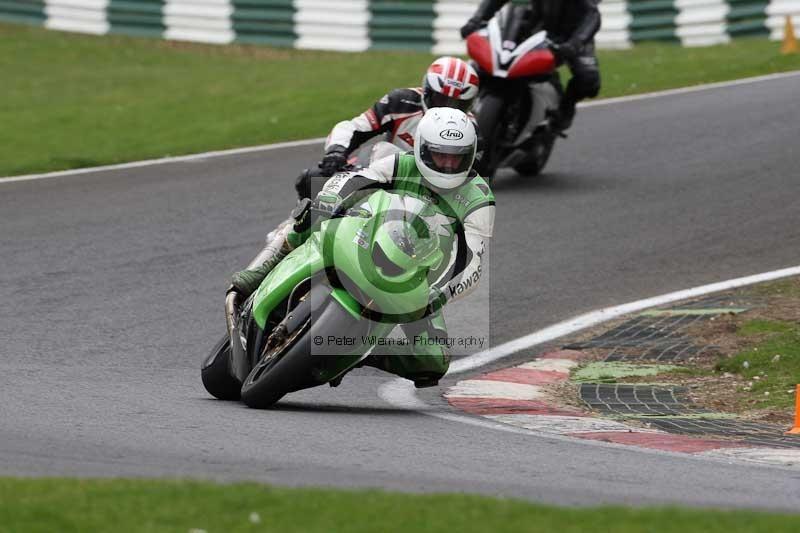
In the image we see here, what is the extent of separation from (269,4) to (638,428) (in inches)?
616

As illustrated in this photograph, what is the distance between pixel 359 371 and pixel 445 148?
2134 millimetres

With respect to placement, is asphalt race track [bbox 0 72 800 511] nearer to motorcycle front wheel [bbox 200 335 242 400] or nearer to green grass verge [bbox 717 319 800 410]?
motorcycle front wheel [bbox 200 335 242 400]

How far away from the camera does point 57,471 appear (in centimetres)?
535

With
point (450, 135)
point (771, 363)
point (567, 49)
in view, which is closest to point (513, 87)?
point (567, 49)

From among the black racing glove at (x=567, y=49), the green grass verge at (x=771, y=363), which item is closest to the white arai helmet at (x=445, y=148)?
the green grass verge at (x=771, y=363)

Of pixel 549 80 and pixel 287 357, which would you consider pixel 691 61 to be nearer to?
pixel 549 80

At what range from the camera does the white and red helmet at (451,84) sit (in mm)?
9555

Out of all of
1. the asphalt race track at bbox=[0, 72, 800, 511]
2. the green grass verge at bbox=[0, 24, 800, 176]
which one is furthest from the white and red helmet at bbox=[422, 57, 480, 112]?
the green grass verge at bbox=[0, 24, 800, 176]

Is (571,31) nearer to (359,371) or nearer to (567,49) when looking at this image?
(567,49)

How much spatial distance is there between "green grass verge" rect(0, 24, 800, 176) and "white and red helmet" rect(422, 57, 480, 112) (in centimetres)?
586

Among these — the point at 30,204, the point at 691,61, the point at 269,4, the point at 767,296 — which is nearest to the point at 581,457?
the point at 767,296

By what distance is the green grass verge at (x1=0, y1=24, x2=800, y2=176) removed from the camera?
15523 millimetres

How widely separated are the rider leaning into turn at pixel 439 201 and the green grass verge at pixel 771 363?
182 cm

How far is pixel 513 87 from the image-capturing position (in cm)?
1324
